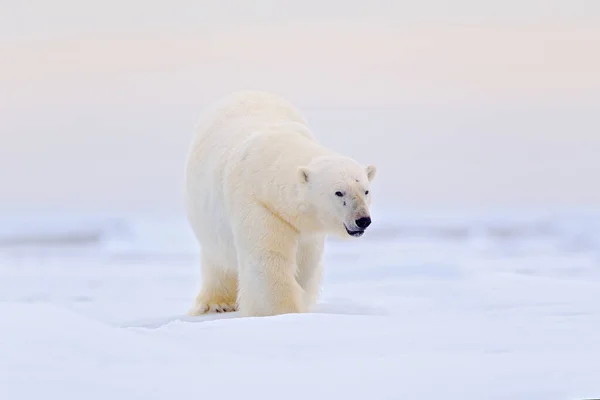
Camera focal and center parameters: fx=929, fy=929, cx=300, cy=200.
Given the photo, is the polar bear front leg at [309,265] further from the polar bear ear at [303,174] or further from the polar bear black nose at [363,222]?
the polar bear black nose at [363,222]

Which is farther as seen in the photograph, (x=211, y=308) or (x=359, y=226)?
(x=211, y=308)

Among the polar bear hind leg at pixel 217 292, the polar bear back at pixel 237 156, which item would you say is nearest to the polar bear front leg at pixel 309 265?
the polar bear back at pixel 237 156

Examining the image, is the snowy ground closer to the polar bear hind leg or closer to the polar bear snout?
the polar bear snout

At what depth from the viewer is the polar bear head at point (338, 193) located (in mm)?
4699

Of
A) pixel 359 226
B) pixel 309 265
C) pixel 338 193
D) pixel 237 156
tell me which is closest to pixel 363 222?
pixel 359 226

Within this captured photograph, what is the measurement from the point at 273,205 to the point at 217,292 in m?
1.21

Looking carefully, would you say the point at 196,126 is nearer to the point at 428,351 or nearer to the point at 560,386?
the point at 428,351

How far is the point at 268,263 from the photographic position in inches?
196

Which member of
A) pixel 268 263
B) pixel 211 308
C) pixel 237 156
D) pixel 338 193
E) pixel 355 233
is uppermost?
pixel 237 156

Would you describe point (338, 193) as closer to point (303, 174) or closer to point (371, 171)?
point (303, 174)

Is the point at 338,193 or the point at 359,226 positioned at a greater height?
the point at 338,193

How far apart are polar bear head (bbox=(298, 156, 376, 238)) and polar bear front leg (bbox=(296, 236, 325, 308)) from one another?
1.34 feet

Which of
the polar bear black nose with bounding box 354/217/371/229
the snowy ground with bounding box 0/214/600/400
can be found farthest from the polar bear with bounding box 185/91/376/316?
the snowy ground with bounding box 0/214/600/400

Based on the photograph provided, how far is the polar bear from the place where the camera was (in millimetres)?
4805
